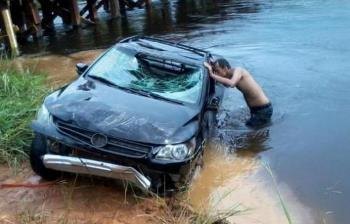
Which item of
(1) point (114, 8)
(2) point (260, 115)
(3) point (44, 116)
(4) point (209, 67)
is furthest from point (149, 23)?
(3) point (44, 116)

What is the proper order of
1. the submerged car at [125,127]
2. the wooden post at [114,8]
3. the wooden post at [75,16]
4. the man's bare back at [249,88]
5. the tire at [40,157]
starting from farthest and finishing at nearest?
the wooden post at [114,8]
the wooden post at [75,16]
the man's bare back at [249,88]
the tire at [40,157]
the submerged car at [125,127]

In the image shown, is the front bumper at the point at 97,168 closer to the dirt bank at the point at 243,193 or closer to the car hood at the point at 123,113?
the car hood at the point at 123,113

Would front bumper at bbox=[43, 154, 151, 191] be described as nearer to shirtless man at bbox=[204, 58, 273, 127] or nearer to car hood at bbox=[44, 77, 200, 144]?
car hood at bbox=[44, 77, 200, 144]

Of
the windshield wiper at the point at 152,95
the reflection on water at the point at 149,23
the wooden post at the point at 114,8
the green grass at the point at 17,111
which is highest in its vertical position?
the windshield wiper at the point at 152,95

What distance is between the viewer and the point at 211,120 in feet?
21.2

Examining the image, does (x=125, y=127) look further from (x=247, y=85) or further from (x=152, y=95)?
(x=247, y=85)

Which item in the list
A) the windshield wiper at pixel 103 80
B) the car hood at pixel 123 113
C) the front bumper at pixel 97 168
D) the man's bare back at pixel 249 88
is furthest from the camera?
the man's bare back at pixel 249 88

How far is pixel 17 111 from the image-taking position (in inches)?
273

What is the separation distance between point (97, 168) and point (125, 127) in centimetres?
49

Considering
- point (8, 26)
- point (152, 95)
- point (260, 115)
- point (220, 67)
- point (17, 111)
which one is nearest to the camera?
point (152, 95)

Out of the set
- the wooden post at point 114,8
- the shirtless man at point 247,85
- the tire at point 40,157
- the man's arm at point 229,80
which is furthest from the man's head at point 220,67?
the wooden post at point 114,8

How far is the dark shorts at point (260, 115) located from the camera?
27.6ft

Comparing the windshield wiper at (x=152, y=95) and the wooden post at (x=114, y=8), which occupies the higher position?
the windshield wiper at (x=152, y=95)

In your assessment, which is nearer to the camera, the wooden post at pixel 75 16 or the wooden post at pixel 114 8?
the wooden post at pixel 75 16
